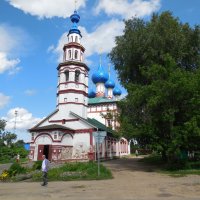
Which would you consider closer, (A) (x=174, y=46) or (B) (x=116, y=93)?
(A) (x=174, y=46)

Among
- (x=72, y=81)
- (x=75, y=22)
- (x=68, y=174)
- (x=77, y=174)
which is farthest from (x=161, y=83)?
(x=75, y=22)

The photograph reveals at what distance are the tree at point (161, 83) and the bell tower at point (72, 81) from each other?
35.6ft

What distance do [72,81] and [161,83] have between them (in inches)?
815

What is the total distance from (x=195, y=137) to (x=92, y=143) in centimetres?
1950

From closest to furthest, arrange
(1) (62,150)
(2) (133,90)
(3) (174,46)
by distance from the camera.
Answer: (2) (133,90), (3) (174,46), (1) (62,150)

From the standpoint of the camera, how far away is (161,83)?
23031mm

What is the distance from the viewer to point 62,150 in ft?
126

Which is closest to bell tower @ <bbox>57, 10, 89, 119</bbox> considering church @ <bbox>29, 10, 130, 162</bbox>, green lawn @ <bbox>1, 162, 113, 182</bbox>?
church @ <bbox>29, 10, 130, 162</bbox>

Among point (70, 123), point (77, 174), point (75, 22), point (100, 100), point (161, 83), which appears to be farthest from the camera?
point (100, 100)

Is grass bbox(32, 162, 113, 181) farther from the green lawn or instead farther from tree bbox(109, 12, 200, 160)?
tree bbox(109, 12, 200, 160)

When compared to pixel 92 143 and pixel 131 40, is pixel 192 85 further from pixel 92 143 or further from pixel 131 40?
pixel 92 143

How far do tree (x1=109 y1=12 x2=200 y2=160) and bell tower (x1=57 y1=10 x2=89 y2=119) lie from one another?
427 inches

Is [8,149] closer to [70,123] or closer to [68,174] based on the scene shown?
[70,123]

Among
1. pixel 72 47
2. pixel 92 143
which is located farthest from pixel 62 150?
pixel 72 47
